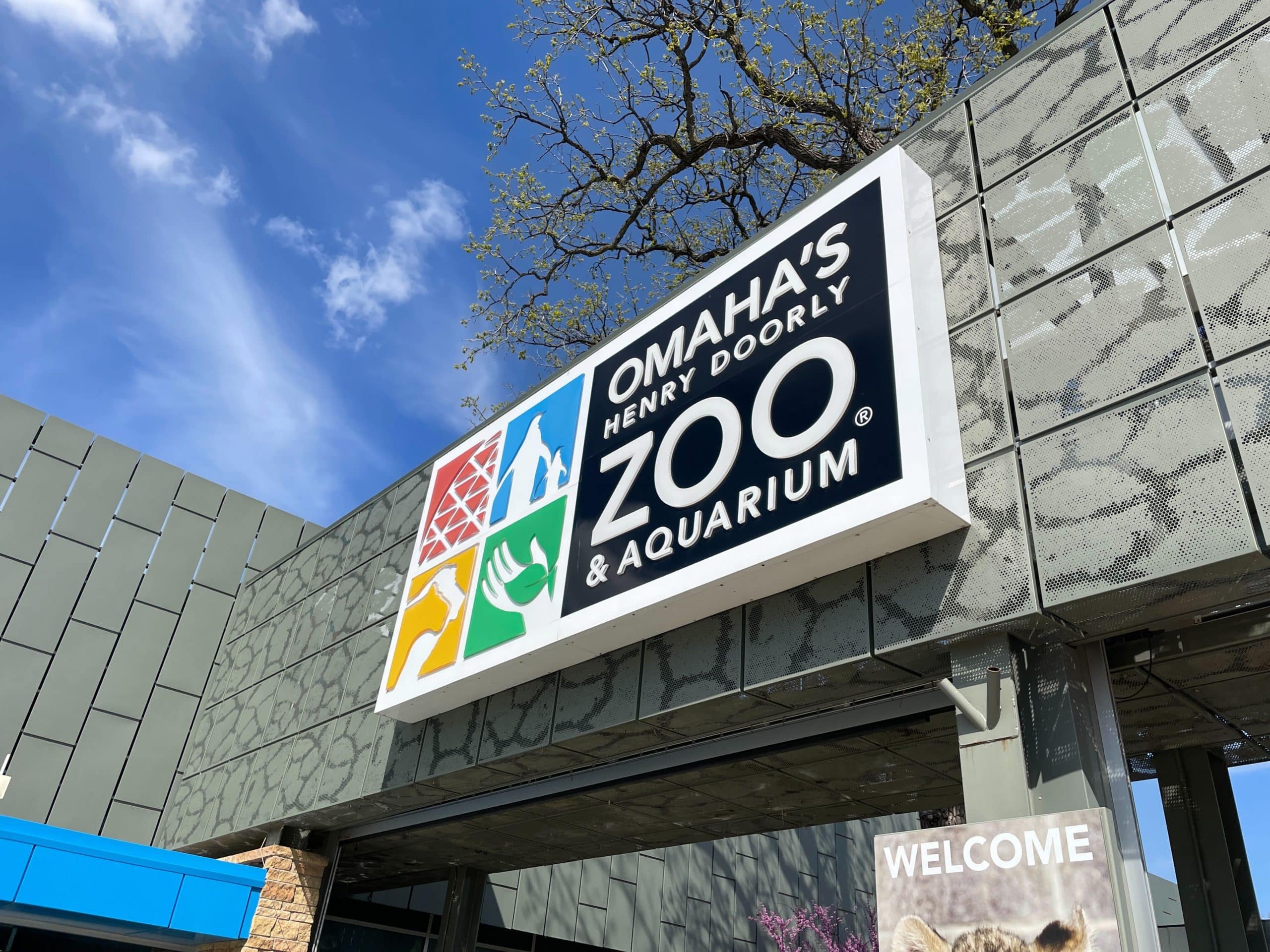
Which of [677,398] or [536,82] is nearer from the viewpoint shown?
[677,398]

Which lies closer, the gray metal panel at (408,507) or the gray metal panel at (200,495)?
the gray metal panel at (408,507)

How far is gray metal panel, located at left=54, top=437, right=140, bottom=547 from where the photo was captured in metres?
12.2

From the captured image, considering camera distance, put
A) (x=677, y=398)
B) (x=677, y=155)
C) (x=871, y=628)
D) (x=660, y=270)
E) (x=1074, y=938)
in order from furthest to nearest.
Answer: (x=660, y=270) → (x=677, y=155) → (x=677, y=398) → (x=871, y=628) → (x=1074, y=938)

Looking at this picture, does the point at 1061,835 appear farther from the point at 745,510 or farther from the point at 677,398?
the point at 677,398

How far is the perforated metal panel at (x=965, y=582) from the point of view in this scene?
4355 millimetres

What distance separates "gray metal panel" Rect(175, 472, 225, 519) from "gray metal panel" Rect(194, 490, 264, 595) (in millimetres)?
108

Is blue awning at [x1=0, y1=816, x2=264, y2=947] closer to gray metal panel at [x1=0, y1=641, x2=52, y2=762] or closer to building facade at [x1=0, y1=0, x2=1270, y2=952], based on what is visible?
building facade at [x1=0, y1=0, x2=1270, y2=952]

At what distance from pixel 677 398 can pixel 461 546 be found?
8.25 ft

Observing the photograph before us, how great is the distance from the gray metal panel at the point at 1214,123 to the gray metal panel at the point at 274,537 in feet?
39.2

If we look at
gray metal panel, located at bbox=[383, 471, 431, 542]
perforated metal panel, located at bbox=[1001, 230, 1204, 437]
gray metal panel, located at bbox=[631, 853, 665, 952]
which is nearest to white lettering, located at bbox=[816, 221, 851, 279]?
perforated metal panel, located at bbox=[1001, 230, 1204, 437]

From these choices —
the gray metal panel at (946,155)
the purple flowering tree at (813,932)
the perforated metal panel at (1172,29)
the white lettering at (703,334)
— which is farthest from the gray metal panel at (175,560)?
the perforated metal panel at (1172,29)

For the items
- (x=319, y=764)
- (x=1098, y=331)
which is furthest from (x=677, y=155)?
(x=1098, y=331)

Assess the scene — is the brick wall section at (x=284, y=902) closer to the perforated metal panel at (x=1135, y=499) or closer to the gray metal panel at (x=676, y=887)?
the gray metal panel at (x=676, y=887)

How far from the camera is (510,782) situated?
7.58 metres
